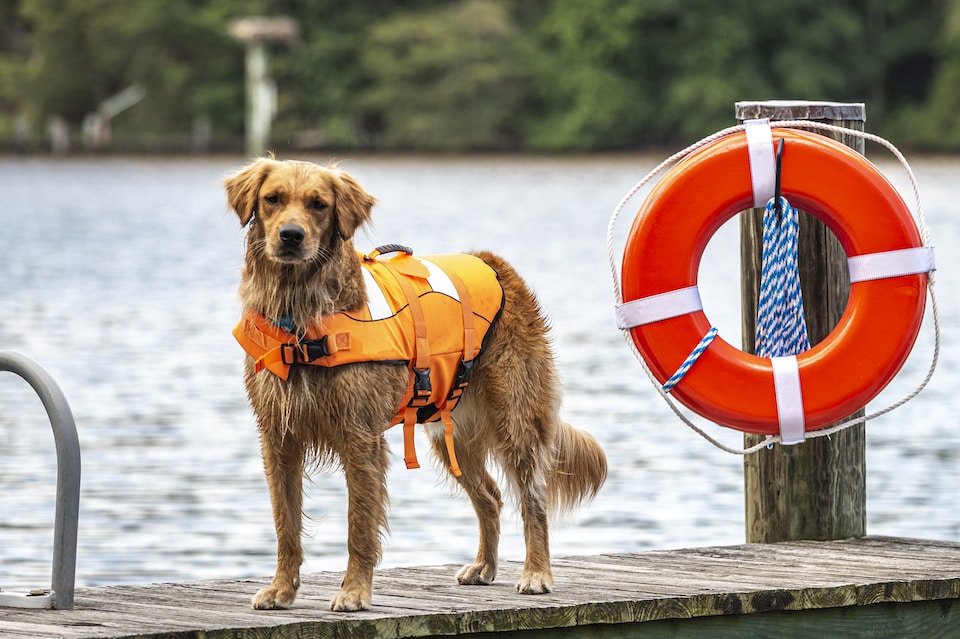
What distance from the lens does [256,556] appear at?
356 inches

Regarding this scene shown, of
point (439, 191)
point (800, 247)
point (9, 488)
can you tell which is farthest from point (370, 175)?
point (800, 247)

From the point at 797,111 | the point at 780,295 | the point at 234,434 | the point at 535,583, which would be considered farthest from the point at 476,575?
the point at 234,434

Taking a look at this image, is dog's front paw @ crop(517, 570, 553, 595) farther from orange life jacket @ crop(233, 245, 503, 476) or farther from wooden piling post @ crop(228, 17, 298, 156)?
wooden piling post @ crop(228, 17, 298, 156)

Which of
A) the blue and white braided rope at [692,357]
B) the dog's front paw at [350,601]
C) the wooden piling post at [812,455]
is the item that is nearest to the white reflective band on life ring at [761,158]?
the wooden piling post at [812,455]

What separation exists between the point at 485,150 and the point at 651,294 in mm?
64979

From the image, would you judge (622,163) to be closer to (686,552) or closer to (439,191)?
(439,191)

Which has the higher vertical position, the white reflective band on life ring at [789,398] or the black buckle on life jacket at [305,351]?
the black buckle on life jacket at [305,351]

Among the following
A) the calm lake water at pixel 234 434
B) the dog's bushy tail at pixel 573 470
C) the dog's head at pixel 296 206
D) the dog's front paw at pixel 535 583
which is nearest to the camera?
the dog's head at pixel 296 206

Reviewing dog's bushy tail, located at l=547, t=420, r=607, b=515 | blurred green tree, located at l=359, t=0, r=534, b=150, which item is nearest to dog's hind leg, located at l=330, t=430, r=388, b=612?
dog's bushy tail, located at l=547, t=420, r=607, b=515

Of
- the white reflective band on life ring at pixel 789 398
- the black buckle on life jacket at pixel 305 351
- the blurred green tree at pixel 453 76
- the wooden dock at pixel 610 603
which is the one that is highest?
the blurred green tree at pixel 453 76

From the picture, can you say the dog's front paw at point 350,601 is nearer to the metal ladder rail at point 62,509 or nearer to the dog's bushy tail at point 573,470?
the metal ladder rail at point 62,509

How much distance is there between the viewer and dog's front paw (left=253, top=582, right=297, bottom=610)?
4.80 metres

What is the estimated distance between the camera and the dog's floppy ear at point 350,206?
477 cm

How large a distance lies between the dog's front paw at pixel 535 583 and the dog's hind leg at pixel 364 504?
452mm
